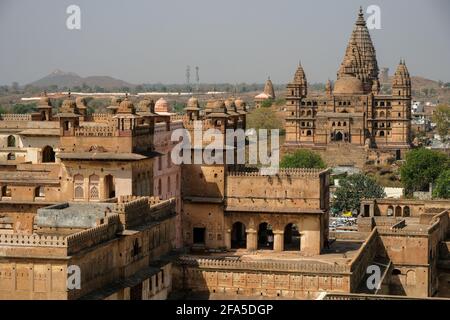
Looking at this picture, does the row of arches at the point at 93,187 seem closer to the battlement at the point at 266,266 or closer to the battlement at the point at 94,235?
the battlement at the point at 266,266

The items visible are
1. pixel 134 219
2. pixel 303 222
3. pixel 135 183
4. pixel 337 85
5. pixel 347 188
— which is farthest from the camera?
pixel 337 85

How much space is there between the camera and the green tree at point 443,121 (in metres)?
117

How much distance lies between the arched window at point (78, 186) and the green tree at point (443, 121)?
7993 centimetres

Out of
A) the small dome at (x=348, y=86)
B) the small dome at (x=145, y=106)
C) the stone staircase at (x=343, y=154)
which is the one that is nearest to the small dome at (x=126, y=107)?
the small dome at (x=145, y=106)

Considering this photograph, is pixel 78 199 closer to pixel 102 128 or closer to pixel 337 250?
pixel 102 128

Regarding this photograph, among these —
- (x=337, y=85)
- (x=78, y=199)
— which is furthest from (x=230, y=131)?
(x=337, y=85)

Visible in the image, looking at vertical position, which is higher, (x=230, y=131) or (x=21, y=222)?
(x=230, y=131)

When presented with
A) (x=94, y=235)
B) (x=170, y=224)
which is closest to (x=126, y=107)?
(x=170, y=224)

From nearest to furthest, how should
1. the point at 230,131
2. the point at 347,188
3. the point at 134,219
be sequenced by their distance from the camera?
1. the point at 134,219
2. the point at 230,131
3. the point at 347,188

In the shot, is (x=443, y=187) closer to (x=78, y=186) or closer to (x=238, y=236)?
(x=238, y=236)

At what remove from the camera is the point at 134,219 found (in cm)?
3450

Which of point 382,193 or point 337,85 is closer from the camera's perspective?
point 382,193

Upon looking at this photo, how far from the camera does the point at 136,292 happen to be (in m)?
33.2
